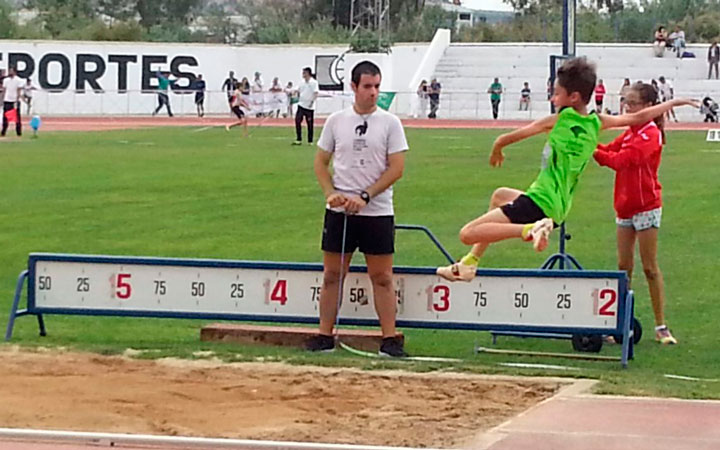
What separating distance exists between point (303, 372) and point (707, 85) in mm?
49055

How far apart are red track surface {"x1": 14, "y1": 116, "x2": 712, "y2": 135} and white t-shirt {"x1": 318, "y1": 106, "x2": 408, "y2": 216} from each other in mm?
34821

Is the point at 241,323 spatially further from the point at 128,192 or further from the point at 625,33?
the point at 625,33

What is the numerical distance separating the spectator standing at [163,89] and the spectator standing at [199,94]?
43.7 inches

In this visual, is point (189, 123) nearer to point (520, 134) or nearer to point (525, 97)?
point (525, 97)

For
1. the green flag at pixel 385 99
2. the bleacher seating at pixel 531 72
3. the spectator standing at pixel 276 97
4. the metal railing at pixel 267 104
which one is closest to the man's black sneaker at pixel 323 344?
the green flag at pixel 385 99

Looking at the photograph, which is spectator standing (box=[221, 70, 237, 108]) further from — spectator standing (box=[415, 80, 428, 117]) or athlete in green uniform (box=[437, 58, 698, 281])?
athlete in green uniform (box=[437, 58, 698, 281])

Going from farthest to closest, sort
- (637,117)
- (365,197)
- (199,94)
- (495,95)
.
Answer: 1. (199,94)
2. (495,95)
3. (365,197)
4. (637,117)

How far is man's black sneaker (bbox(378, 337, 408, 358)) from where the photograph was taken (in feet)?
33.8

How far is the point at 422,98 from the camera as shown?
56.4 metres

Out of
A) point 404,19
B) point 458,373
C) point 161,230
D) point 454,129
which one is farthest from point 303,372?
point 404,19

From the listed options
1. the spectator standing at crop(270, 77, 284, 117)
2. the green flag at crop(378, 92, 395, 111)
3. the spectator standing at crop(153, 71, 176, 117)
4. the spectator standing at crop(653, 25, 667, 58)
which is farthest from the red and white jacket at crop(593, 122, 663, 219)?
the spectator standing at crop(653, 25, 667, 58)

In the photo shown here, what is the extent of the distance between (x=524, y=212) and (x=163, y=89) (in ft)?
167

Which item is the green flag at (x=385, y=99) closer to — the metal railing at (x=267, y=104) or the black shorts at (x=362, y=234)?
the metal railing at (x=267, y=104)

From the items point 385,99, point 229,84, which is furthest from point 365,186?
point 229,84
